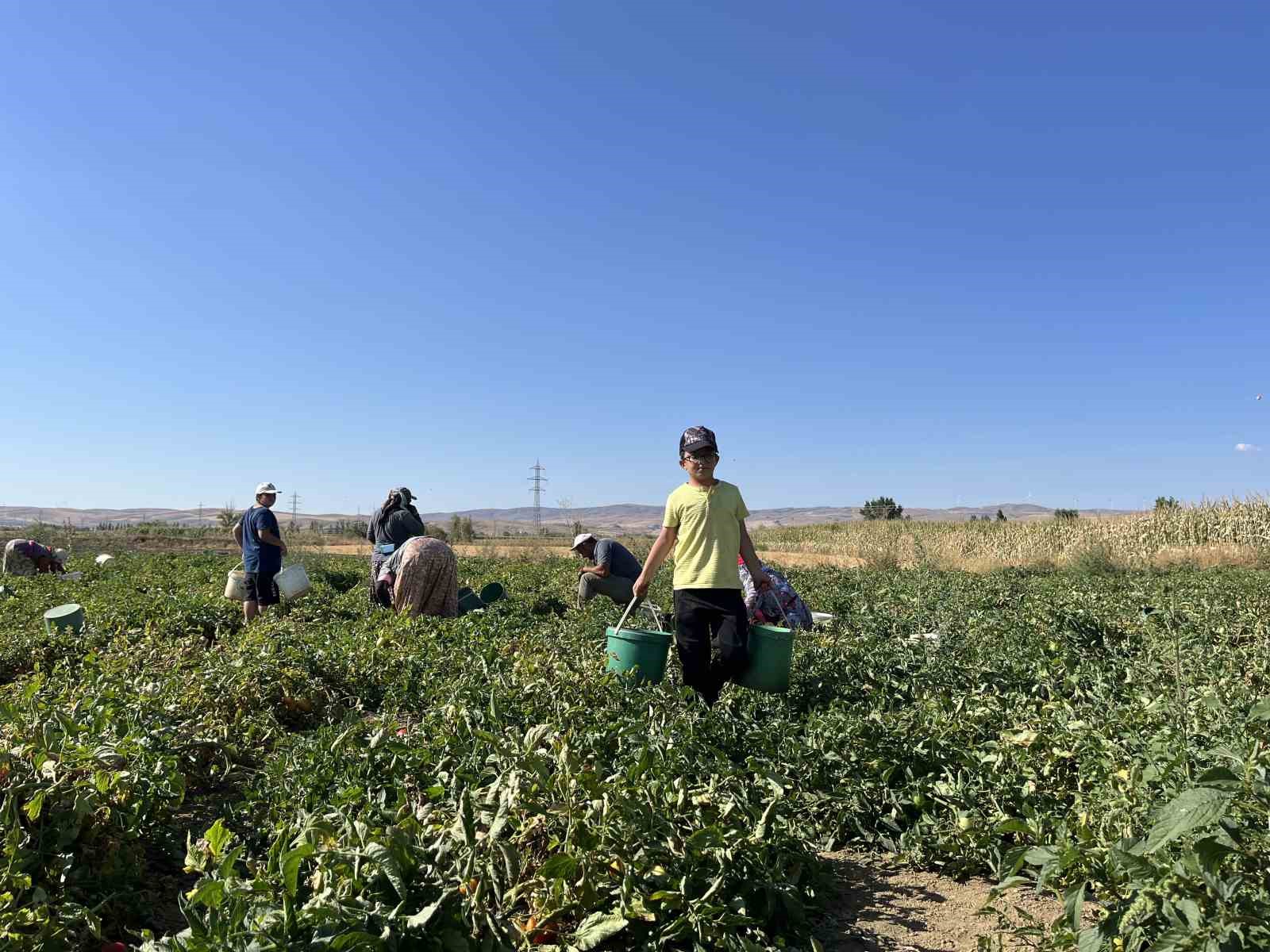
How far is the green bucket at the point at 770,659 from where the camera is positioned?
15.5ft

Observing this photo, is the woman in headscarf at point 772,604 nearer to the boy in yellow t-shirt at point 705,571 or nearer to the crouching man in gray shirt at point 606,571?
the crouching man in gray shirt at point 606,571

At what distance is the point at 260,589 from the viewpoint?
27.5ft

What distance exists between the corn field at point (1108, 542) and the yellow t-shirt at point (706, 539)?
10.4 m

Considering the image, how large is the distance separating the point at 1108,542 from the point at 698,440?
1843 centimetres

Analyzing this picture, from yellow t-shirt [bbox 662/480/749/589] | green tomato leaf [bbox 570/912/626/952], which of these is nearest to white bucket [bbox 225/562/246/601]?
yellow t-shirt [bbox 662/480/749/589]

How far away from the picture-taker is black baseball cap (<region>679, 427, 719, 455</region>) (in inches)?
185

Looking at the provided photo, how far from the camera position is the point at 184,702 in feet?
14.4

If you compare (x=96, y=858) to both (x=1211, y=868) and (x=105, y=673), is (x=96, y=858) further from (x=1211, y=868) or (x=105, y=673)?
(x=1211, y=868)

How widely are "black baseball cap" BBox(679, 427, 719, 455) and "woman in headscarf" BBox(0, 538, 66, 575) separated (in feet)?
45.2

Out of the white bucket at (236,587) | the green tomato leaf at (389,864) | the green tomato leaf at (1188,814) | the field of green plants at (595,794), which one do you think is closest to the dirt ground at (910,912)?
the field of green plants at (595,794)

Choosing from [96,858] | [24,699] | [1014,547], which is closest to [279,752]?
[96,858]

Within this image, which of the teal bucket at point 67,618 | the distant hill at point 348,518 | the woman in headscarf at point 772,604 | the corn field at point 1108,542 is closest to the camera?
the woman in headscarf at point 772,604

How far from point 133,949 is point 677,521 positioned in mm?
3124

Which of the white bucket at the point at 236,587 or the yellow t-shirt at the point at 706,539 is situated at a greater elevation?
the yellow t-shirt at the point at 706,539
